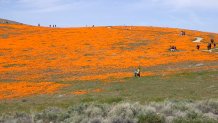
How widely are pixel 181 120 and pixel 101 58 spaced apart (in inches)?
1806

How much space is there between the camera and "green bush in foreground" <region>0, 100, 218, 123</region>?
19375 millimetres

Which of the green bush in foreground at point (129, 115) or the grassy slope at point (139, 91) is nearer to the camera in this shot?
the green bush in foreground at point (129, 115)

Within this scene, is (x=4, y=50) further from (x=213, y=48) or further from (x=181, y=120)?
(x=181, y=120)

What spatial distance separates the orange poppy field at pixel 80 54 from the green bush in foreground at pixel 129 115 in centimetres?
1630

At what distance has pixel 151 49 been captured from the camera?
2810 inches

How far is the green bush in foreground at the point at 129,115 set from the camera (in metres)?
19.4

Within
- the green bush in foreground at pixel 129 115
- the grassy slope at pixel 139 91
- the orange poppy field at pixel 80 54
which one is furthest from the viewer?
the orange poppy field at pixel 80 54

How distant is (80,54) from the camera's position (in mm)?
69500

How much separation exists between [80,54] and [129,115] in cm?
4984

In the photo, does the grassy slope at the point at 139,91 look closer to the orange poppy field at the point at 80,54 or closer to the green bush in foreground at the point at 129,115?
the orange poppy field at the point at 80,54

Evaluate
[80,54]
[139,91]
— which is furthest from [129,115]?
[80,54]

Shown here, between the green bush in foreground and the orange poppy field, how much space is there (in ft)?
53.5

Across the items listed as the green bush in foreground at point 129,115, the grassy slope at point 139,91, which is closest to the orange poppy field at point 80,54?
the grassy slope at point 139,91

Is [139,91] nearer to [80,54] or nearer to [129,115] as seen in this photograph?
[129,115]
